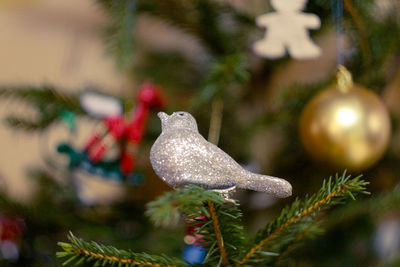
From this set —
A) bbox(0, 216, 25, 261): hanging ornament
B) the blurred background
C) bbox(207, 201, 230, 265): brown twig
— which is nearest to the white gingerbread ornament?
the blurred background

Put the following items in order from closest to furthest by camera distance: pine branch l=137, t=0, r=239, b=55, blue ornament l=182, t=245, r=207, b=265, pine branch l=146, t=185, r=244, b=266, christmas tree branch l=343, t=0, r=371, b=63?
1. pine branch l=146, t=185, r=244, b=266
2. blue ornament l=182, t=245, r=207, b=265
3. christmas tree branch l=343, t=0, r=371, b=63
4. pine branch l=137, t=0, r=239, b=55

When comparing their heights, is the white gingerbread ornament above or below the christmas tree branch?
below

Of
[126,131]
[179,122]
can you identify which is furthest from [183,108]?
[179,122]

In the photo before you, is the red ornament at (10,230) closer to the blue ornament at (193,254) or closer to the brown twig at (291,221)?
the blue ornament at (193,254)

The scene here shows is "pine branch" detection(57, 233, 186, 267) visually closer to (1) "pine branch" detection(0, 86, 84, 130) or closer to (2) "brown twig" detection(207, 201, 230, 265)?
(2) "brown twig" detection(207, 201, 230, 265)

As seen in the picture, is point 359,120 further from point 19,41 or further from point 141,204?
point 19,41

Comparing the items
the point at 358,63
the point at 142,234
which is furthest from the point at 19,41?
the point at 358,63
